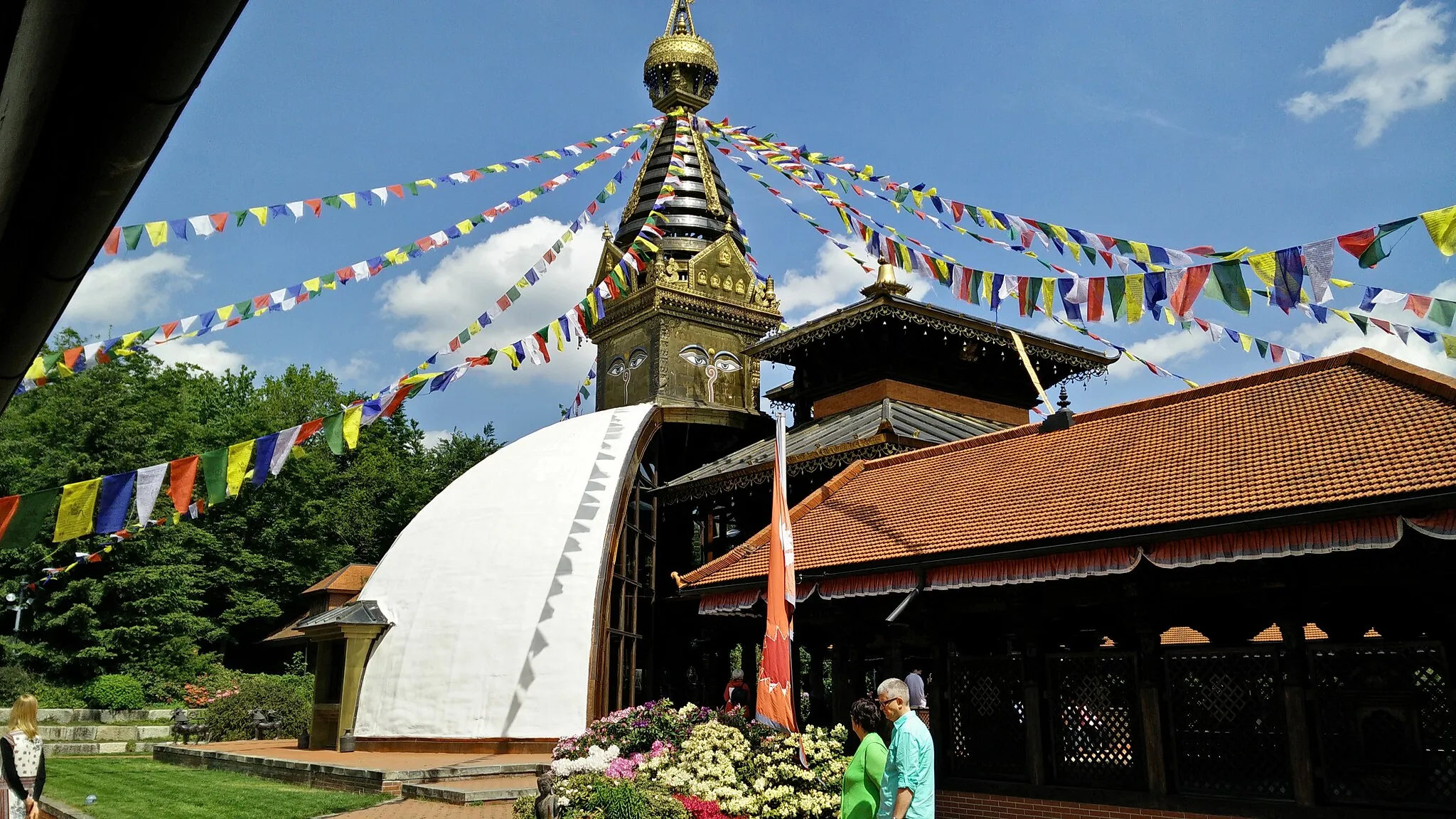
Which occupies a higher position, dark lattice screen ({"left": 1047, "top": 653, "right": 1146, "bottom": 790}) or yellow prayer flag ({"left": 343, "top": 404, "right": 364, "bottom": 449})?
yellow prayer flag ({"left": 343, "top": 404, "right": 364, "bottom": 449})

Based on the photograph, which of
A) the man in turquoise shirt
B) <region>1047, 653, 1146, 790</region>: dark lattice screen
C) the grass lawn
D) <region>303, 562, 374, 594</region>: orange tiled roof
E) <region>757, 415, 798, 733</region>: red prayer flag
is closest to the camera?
the man in turquoise shirt

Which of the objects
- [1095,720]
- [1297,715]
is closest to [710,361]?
[1095,720]

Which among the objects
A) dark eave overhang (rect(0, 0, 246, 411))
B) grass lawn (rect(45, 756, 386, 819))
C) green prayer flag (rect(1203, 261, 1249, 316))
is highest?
green prayer flag (rect(1203, 261, 1249, 316))

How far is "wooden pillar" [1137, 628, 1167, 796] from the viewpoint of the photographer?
9751 mm

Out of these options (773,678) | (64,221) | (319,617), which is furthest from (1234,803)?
(319,617)

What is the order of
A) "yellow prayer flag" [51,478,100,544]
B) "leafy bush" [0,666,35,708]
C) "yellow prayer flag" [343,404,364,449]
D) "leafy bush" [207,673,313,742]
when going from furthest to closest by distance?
"leafy bush" [0,666,35,708] → "leafy bush" [207,673,313,742] → "yellow prayer flag" [343,404,364,449] → "yellow prayer flag" [51,478,100,544]

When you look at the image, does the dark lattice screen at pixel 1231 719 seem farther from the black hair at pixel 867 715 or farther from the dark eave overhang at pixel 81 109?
the dark eave overhang at pixel 81 109

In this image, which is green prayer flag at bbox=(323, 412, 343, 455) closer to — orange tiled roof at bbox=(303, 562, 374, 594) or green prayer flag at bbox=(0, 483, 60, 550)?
green prayer flag at bbox=(0, 483, 60, 550)

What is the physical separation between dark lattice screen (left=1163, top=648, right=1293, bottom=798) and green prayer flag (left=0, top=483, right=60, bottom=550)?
37.5 ft

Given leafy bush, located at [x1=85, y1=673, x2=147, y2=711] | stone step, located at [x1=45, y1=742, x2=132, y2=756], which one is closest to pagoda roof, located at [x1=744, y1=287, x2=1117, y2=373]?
stone step, located at [x1=45, y1=742, x2=132, y2=756]

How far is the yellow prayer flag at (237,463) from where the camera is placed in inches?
532

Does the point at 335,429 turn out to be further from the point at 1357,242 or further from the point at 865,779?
the point at 1357,242

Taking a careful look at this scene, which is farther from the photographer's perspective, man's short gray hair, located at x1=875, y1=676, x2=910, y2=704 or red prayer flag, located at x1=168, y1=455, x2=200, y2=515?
red prayer flag, located at x1=168, y1=455, x2=200, y2=515

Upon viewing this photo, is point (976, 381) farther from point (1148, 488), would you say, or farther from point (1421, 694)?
point (1421, 694)
